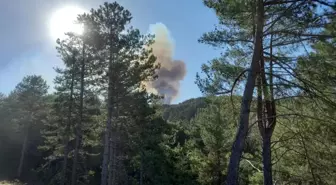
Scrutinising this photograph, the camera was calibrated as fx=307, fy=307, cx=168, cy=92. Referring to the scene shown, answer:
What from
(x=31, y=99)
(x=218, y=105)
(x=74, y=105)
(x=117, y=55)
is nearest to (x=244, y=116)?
(x=218, y=105)

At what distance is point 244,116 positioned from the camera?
280 inches

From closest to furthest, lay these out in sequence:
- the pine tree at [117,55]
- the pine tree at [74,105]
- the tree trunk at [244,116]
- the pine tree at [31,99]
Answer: the tree trunk at [244,116] → the pine tree at [117,55] → the pine tree at [74,105] → the pine tree at [31,99]

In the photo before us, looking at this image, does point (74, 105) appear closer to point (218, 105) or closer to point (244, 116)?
point (218, 105)

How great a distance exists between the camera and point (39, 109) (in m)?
35.8

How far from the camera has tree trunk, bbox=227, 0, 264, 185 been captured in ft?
22.7

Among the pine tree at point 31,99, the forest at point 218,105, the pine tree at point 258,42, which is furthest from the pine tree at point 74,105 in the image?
the pine tree at point 31,99

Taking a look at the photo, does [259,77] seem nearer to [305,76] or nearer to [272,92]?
[272,92]

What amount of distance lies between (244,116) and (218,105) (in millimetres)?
3825

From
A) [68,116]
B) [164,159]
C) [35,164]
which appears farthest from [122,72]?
[35,164]

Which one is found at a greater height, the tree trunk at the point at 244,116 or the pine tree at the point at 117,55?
the pine tree at the point at 117,55

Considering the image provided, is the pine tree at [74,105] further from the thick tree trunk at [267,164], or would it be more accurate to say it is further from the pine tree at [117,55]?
the thick tree trunk at [267,164]

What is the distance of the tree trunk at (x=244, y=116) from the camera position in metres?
Result: 6.91

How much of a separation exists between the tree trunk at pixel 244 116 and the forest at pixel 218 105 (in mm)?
23

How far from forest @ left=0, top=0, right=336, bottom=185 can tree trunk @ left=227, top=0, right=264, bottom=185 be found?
0.02 meters
